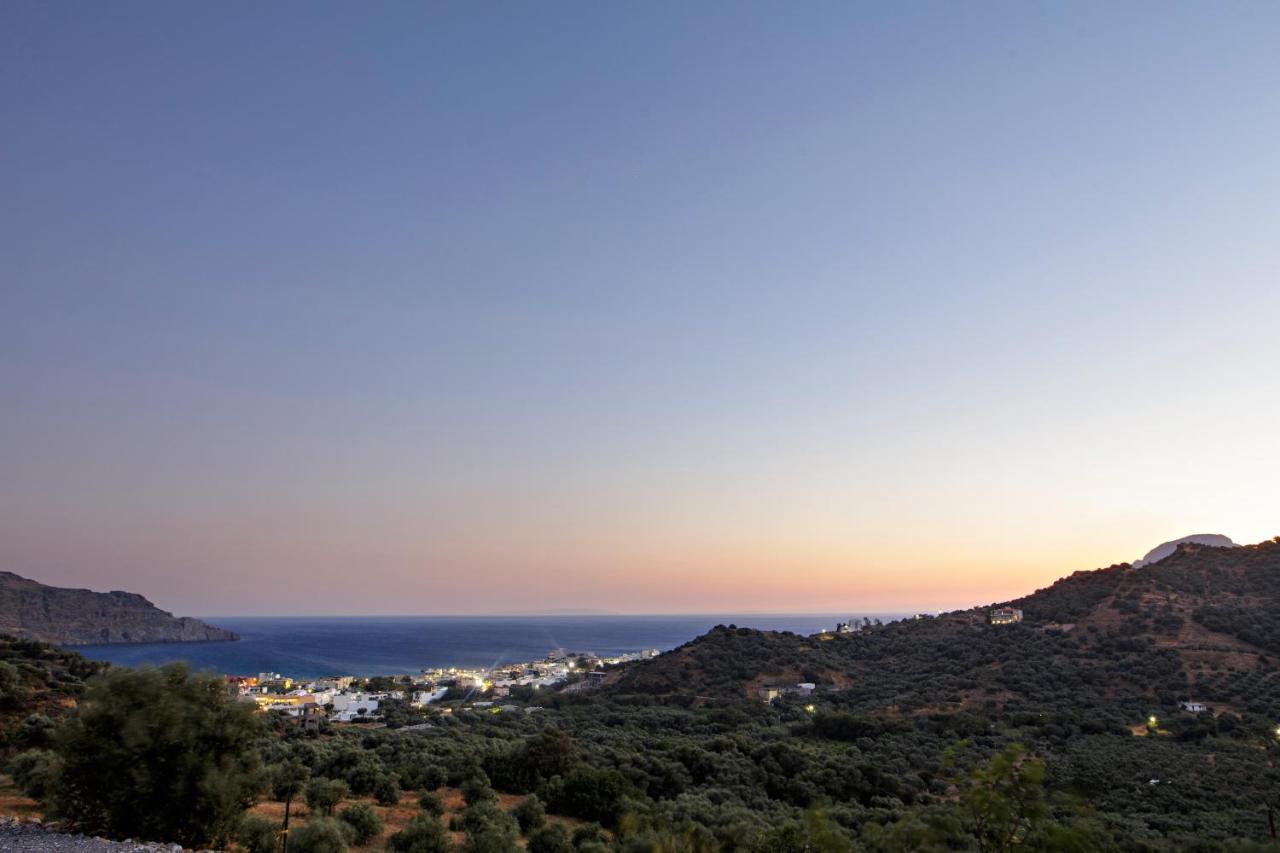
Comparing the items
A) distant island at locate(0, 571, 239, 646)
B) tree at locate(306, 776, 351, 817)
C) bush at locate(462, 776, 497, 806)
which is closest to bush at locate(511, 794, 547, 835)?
bush at locate(462, 776, 497, 806)

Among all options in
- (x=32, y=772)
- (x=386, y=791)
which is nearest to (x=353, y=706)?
(x=386, y=791)

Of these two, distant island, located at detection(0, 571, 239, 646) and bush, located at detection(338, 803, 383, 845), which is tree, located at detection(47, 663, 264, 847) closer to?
bush, located at detection(338, 803, 383, 845)

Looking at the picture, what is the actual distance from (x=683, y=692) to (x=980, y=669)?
72.5 ft

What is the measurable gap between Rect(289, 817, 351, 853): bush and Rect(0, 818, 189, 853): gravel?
177 cm

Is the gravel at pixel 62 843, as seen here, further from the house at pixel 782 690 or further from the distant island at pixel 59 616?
the distant island at pixel 59 616

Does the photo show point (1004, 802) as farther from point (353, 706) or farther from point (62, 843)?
point (353, 706)

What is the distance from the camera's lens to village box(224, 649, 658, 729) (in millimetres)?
46156

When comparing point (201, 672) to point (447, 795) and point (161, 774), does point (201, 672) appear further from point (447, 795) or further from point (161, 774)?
point (447, 795)

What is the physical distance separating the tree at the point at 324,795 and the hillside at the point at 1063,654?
35.0 m

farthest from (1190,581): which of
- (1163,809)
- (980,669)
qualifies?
(1163,809)

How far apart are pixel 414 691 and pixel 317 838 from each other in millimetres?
60727

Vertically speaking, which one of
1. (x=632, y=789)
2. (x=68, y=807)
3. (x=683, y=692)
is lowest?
(x=683, y=692)

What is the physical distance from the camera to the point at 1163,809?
21250 millimetres

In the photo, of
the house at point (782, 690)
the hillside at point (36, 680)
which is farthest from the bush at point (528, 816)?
the house at point (782, 690)
